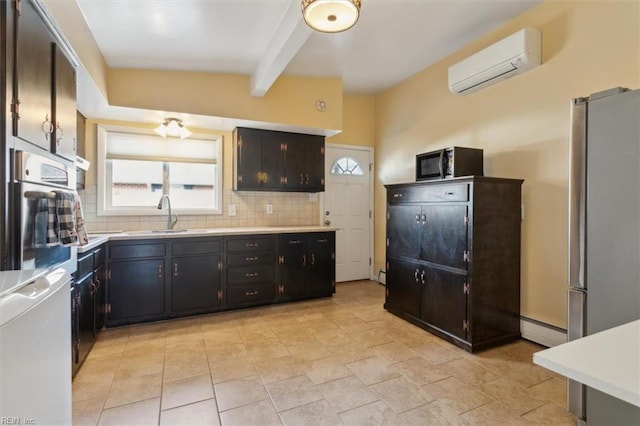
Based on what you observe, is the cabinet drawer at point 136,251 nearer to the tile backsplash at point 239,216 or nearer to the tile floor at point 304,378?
the tile backsplash at point 239,216

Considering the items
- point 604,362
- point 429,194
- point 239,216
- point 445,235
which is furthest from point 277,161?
point 604,362

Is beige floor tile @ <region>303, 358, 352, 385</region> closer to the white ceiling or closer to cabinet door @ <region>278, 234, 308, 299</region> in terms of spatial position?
cabinet door @ <region>278, 234, 308, 299</region>

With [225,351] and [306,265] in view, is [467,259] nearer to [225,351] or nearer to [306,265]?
[306,265]

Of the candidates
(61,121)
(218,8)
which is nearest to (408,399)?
(61,121)

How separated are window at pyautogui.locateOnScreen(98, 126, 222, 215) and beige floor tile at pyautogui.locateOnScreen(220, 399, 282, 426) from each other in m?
2.58

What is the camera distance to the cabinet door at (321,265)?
396cm

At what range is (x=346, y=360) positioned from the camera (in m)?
2.47

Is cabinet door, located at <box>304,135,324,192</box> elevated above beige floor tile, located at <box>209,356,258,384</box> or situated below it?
above

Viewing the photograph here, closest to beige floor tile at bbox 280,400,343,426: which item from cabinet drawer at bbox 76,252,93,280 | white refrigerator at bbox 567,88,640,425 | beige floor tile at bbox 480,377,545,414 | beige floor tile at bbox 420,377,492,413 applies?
beige floor tile at bbox 420,377,492,413

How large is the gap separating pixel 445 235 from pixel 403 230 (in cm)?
A: 56

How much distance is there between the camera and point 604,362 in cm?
73

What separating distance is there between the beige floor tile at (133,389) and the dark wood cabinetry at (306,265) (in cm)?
177

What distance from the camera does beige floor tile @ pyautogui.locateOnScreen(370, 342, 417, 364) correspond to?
2.51m

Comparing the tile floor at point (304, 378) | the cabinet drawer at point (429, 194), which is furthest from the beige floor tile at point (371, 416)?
the cabinet drawer at point (429, 194)
